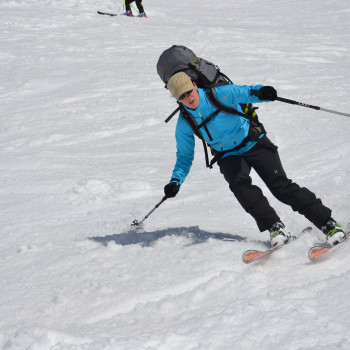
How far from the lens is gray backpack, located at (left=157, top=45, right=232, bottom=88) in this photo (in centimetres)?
419

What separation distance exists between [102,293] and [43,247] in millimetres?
1264

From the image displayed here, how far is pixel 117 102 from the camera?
9734 mm

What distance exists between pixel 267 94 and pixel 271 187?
2.69 feet

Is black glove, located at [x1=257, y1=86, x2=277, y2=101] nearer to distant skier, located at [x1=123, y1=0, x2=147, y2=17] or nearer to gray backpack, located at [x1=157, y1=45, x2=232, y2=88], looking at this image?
gray backpack, located at [x1=157, y1=45, x2=232, y2=88]

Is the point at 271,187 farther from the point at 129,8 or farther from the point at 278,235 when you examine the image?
the point at 129,8

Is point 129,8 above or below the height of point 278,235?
below

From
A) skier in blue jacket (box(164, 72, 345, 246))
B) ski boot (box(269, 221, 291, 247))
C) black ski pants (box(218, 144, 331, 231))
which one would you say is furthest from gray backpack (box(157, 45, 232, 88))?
ski boot (box(269, 221, 291, 247))

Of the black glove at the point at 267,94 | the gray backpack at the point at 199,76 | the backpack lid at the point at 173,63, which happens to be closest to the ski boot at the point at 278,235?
the gray backpack at the point at 199,76

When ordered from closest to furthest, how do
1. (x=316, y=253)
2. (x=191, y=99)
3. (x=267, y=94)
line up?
(x=316, y=253) < (x=267, y=94) < (x=191, y=99)

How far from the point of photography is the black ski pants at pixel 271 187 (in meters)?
3.98

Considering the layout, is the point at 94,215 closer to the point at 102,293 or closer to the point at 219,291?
the point at 102,293

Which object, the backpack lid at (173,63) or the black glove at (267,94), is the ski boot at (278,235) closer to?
the black glove at (267,94)

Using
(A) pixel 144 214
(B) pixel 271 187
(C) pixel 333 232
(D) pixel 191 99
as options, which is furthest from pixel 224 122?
(A) pixel 144 214

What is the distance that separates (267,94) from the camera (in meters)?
3.77
